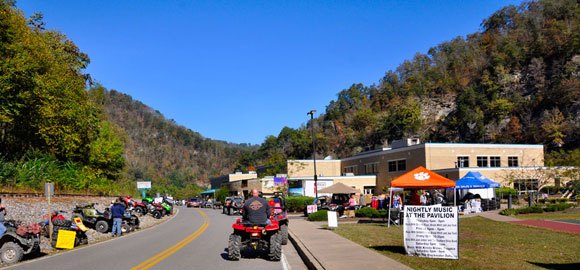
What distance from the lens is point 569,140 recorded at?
3622 inches

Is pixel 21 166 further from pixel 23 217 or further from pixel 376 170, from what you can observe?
pixel 376 170

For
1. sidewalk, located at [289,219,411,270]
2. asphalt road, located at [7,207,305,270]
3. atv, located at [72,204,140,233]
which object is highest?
atv, located at [72,204,140,233]

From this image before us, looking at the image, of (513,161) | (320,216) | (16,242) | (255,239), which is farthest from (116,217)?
(513,161)

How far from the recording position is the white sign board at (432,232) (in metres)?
12.6

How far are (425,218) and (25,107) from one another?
2963 centimetres

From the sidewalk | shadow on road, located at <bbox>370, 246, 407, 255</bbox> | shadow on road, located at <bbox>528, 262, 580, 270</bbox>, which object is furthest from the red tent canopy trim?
shadow on road, located at <bbox>528, 262, 580, 270</bbox>

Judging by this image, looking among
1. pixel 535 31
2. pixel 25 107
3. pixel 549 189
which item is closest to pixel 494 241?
pixel 25 107

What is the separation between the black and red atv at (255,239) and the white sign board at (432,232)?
11.0 feet

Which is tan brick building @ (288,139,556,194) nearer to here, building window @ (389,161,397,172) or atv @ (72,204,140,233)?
building window @ (389,161,397,172)

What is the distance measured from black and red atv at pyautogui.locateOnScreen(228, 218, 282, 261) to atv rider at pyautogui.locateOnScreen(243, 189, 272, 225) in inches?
5.6

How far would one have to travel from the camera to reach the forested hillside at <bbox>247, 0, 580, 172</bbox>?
104m

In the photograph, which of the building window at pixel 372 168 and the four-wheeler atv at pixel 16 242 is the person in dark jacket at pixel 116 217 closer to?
the four-wheeler atv at pixel 16 242

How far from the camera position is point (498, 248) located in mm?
14891

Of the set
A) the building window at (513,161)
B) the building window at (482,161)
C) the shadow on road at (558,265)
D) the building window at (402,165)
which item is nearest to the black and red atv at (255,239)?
the shadow on road at (558,265)
